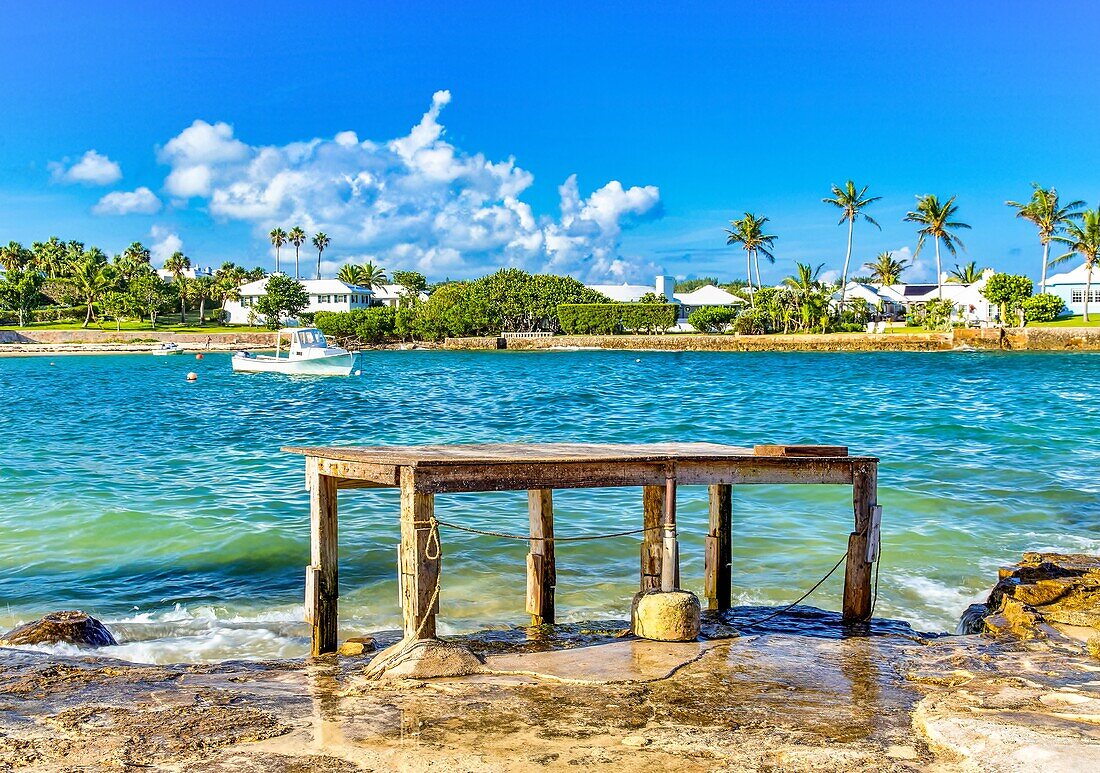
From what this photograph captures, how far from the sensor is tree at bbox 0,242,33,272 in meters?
129

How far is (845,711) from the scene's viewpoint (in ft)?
23.4

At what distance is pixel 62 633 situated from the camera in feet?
33.1

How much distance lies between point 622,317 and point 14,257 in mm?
83276

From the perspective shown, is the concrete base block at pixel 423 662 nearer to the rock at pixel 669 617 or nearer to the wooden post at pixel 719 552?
the rock at pixel 669 617

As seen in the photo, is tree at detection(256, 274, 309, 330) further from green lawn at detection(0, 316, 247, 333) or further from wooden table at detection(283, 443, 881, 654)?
wooden table at detection(283, 443, 881, 654)

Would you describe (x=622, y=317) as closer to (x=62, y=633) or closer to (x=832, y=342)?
(x=832, y=342)

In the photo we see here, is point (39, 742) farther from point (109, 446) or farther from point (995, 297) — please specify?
point (995, 297)

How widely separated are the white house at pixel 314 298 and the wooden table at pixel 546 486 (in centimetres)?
11897

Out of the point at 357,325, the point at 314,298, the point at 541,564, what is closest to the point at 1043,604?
the point at 541,564

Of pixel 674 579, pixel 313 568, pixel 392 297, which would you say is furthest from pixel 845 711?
pixel 392 297

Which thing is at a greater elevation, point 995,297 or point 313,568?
point 995,297

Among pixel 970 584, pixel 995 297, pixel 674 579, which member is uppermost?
pixel 995 297

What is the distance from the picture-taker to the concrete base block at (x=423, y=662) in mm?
7797

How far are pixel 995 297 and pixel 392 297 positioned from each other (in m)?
86.6
